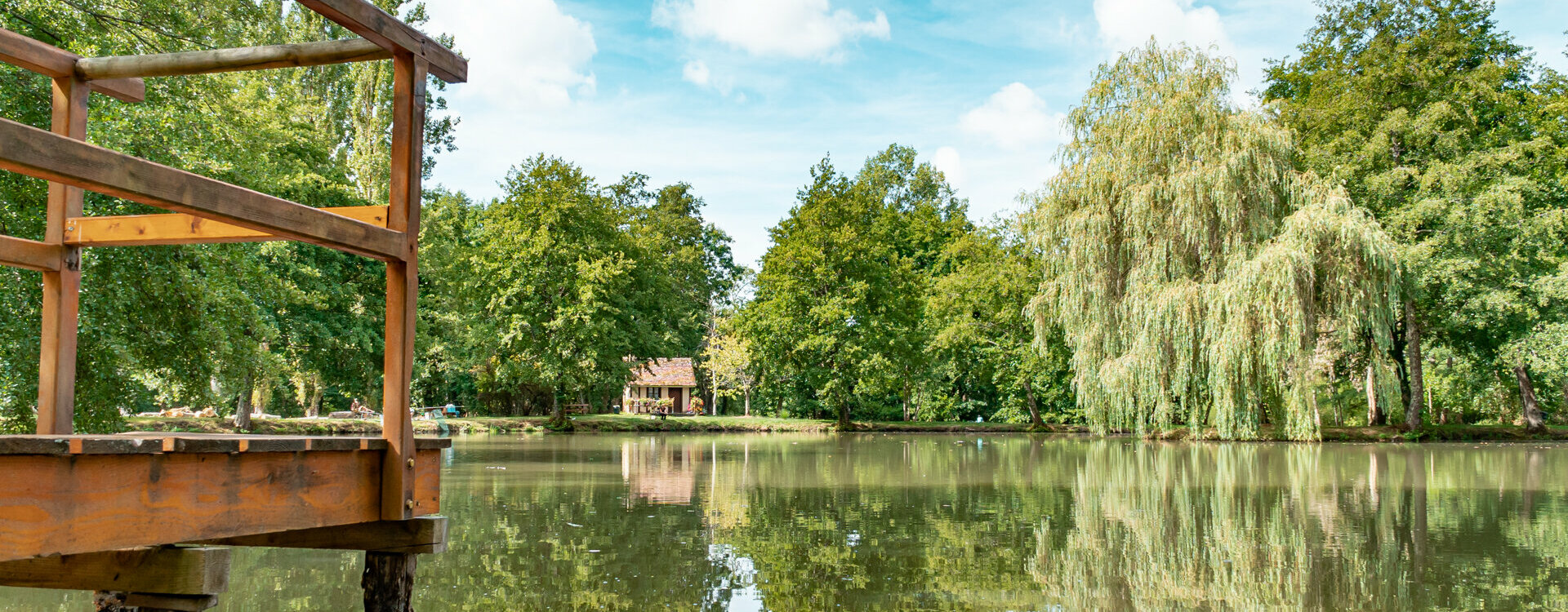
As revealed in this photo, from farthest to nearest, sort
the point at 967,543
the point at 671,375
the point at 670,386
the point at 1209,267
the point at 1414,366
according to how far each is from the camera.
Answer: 1. the point at 670,386
2. the point at 671,375
3. the point at 1414,366
4. the point at 1209,267
5. the point at 967,543

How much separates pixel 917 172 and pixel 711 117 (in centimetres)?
2096

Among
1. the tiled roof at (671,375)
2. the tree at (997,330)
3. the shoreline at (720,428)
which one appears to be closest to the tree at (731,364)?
the shoreline at (720,428)

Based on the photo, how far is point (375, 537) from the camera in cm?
472

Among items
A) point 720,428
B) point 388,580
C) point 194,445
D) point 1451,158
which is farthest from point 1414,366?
point 194,445

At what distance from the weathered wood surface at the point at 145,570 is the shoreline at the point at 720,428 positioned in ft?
67.6

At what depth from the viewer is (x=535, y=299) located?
36.2 m

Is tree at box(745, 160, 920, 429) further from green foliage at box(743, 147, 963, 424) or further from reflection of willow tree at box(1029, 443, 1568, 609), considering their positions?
reflection of willow tree at box(1029, 443, 1568, 609)

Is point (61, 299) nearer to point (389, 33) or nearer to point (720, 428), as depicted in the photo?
point (389, 33)

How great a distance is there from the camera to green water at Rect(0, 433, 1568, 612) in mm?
7352

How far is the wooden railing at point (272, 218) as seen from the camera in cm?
383

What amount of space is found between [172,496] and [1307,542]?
9548 mm

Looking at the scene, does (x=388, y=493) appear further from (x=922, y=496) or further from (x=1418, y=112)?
(x=1418, y=112)

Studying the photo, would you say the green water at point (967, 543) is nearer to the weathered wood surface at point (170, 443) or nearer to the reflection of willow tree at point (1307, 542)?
the reflection of willow tree at point (1307, 542)

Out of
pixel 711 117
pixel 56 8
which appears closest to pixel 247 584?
pixel 56 8
